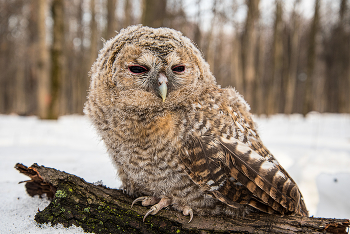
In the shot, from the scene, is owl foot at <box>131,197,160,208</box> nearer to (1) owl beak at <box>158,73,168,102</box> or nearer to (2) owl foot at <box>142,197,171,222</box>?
(2) owl foot at <box>142,197,171,222</box>

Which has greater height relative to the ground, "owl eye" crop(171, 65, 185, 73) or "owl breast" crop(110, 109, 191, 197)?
"owl eye" crop(171, 65, 185, 73)

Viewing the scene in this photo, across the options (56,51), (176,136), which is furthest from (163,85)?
(56,51)

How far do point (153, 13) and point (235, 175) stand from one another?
6.94m

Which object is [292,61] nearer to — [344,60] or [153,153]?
[344,60]

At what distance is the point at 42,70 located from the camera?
29.5ft

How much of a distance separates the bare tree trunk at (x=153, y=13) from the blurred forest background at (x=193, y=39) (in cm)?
3

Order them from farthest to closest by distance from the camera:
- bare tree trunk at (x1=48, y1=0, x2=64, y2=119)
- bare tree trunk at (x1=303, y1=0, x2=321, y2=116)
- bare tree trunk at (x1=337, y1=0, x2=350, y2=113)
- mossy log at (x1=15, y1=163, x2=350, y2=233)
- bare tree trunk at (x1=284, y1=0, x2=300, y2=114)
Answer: bare tree trunk at (x1=337, y1=0, x2=350, y2=113)
bare tree trunk at (x1=284, y1=0, x2=300, y2=114)
bare tree trunk at (x1=303, y1=0, x2=321, y2=116)
bare tree trunk at (x1=48, y1=0, x2=64, y2=119)
mossy log at (x1=15, y1=163, x2=350, y2=233)

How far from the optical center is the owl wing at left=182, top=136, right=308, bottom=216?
1.70 m

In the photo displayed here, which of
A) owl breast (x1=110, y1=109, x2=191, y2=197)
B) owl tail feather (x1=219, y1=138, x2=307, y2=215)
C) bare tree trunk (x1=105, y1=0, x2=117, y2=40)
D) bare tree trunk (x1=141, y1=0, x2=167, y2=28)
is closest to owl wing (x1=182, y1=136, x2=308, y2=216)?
owl tail feather (x1=219, y1=138, x2=307, y2=215)

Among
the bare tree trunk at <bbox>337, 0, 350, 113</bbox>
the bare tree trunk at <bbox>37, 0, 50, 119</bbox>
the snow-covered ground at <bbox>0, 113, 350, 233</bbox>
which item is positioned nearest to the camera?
the snow-covered ground at <bbox>0, 113, 350, 233</bbox>

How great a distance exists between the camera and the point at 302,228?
5.24 feet

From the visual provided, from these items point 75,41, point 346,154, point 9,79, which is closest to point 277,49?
point 346,154

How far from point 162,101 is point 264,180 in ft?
3.20

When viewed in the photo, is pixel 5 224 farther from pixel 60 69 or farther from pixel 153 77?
pixel 60 69
